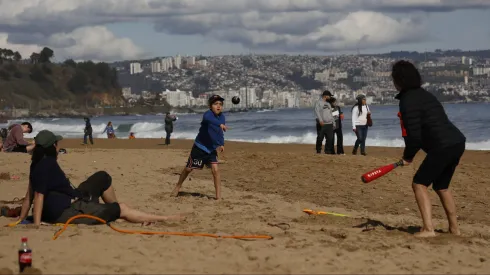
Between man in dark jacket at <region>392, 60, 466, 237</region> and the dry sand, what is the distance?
59 cm

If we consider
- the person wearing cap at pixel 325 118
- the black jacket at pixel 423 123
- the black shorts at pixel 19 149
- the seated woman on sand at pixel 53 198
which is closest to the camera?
the black jacket at pixel 423 123

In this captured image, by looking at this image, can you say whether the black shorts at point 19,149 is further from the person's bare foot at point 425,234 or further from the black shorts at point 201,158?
the person's bare foot at point 425,234

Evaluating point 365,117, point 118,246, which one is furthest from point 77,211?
point 365,117

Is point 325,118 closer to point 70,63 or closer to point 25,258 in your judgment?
point 25,258

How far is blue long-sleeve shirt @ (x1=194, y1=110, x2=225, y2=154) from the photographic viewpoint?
11.1 m

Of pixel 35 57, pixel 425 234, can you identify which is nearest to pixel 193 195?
pixel 425 234

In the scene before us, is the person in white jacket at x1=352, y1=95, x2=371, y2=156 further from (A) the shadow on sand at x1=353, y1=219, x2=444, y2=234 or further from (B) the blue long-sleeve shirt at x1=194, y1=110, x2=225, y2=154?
(A) the shadow on sand at x1=353, y1=219, x2=444, y2=234

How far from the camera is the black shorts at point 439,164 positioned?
7738mm

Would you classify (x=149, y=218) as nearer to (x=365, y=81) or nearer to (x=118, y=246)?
(x=118, y=246)

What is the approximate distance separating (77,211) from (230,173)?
690cm

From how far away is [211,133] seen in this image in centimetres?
1115

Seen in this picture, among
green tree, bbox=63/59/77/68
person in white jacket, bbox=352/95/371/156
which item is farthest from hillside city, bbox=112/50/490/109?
person in white jacket, bbox=352/95/371/156

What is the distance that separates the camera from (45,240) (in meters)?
7.27

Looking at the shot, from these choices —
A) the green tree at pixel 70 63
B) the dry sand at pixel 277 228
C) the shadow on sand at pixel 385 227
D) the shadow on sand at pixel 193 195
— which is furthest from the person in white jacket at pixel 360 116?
the green tree at pixel 70 63
